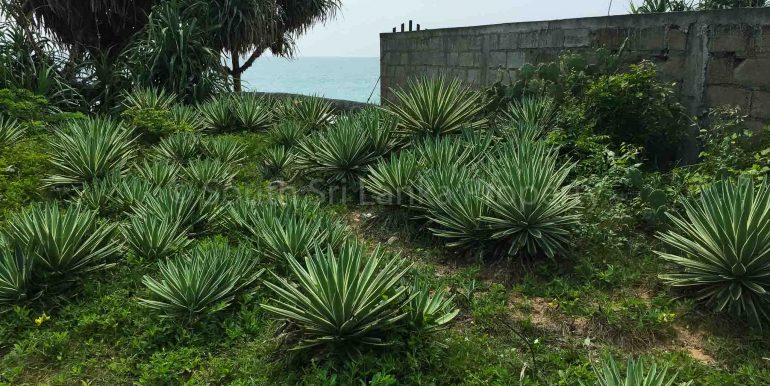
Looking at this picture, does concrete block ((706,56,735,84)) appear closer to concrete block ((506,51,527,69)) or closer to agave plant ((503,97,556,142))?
agave plant ((503,97,556,142))

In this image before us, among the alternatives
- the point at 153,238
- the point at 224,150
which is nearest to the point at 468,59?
the point at 224,150

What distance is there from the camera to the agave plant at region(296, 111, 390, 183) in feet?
21.2

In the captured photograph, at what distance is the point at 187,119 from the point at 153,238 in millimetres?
4704

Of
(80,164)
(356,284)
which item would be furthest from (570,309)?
(80,164)

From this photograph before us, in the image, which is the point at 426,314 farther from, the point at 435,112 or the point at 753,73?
the point at 753,73

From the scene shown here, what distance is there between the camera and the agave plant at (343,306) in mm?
3277

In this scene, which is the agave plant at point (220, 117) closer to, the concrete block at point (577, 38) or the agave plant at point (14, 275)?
the concrete block at point (577, 38)

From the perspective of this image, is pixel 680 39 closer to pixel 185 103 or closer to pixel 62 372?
pixel 62 372

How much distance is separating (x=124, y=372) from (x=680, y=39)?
19.1 ft

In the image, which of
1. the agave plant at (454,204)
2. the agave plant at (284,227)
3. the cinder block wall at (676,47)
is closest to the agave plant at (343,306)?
the agave plant at (284,227)

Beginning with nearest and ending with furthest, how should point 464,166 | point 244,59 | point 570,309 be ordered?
point 570,309 < point 464,166 < point 244,59

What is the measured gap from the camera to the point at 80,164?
645cm

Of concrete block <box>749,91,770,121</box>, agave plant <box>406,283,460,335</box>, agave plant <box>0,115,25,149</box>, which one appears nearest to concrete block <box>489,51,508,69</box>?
concrete block <box>749,91,770,121</box>

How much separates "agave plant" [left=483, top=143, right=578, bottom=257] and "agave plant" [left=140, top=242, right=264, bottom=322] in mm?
1794
